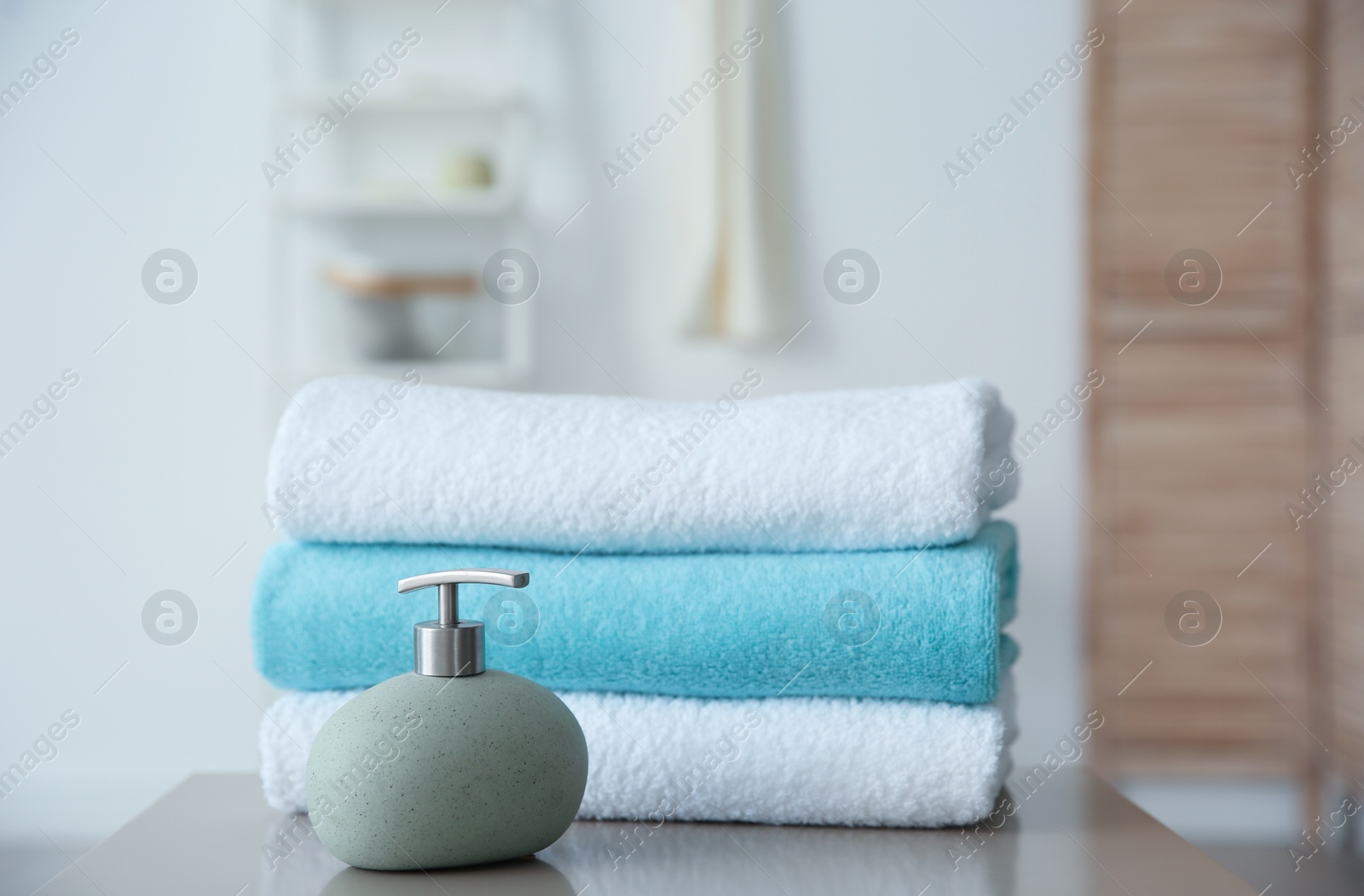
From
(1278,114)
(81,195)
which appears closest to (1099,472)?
(1278,114)

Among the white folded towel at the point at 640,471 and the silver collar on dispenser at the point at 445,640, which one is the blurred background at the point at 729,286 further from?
the silver collar on dispenser at the point at 445,640

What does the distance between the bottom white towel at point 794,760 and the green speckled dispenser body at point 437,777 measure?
0.23 ft

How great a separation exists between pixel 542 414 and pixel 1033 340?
32.6 inches

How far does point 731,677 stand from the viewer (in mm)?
494

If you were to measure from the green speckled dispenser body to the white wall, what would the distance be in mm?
821

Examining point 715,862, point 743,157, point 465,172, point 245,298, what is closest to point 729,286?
point 743,157

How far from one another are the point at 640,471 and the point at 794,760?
15 centimetres

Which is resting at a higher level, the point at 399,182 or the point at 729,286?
the point at 399,182

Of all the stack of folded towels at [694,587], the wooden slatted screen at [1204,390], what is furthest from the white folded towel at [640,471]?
the wooden slatted screen at [1204,390]

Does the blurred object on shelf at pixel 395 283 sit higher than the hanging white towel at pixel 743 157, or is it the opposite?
the hanging white towel at pixel 743 157

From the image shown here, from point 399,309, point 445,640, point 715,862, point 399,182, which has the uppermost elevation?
point 399,182

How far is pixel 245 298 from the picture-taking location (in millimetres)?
1194

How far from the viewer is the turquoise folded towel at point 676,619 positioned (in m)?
0.48

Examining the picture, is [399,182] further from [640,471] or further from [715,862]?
[715,862]
